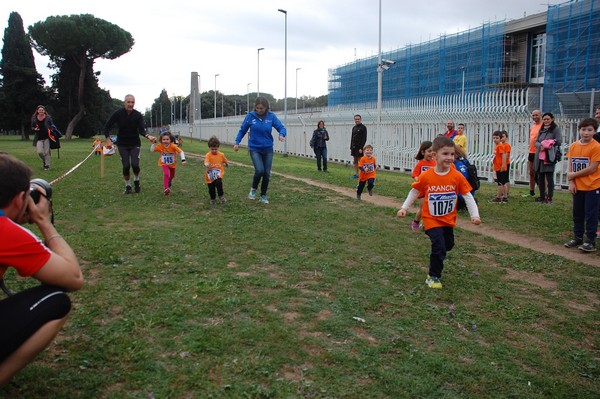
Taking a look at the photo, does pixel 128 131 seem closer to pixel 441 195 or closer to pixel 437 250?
pixel 441 195

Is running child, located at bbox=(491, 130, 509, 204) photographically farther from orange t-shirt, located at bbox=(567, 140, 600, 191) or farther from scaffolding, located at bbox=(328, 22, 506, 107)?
scaffolding, located at bbox=(328, 22, 506, 107)

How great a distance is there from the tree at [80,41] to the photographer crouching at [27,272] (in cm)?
6127

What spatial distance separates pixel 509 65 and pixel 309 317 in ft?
193

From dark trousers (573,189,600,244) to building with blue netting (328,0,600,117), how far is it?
2216 cm

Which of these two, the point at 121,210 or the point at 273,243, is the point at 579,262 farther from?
the point at 121,210

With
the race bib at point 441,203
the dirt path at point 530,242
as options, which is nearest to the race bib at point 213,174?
the dirt path at point 530,242

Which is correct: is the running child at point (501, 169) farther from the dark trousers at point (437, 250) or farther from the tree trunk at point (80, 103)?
the tree trunk at point (80, 103)

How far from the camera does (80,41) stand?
5788 centimetres

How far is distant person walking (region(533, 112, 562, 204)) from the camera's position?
1091cm

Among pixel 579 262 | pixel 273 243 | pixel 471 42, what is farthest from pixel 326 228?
pixel 471 42

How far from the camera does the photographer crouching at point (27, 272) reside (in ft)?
8.54

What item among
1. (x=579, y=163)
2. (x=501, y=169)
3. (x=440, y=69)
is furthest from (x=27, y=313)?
(x=440, y=69)

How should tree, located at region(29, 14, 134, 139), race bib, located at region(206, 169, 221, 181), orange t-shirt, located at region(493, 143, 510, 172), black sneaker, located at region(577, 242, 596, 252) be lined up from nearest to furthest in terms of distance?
black sneaker, located at region(577, 242, 596, 252) → race bib, located at region(206, 169, 221, 181) → orange t-shirt, located at region(493, 143, 510, 172) → tree, located at region(29, 14, 134, 139)

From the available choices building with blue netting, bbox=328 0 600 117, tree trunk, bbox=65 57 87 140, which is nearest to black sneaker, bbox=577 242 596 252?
building with blue netting, bbox=328 0 600 117
